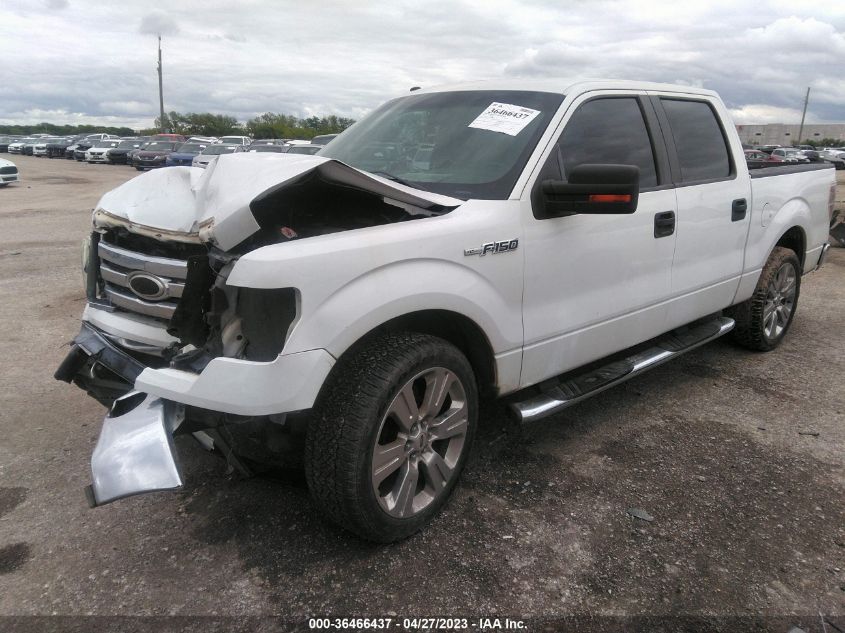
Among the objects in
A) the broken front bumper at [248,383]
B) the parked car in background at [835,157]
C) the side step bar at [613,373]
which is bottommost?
the side step bar at [613,373]

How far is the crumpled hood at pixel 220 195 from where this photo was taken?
2400 millimetres

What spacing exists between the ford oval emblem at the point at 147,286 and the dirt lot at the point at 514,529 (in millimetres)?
900

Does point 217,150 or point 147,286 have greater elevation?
point 217,150

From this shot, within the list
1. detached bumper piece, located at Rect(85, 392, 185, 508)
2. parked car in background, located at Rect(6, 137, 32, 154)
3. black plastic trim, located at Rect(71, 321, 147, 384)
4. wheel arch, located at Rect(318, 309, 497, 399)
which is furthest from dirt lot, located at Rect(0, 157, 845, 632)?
parked car in background, located at Rect(6, 137, 32, 154)

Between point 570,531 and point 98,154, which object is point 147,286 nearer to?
point 570,531

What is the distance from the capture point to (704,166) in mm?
4035

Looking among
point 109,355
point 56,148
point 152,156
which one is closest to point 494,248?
point 109,355

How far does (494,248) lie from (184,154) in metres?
25.4

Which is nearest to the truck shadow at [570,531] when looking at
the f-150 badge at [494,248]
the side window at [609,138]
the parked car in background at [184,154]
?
the f-150 badge at [494,248]

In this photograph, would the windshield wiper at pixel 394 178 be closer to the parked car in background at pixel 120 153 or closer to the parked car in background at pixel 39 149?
the parked car in background at pixel 120 153

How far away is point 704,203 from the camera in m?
3.89

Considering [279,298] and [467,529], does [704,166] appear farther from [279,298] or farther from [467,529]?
[279,298]

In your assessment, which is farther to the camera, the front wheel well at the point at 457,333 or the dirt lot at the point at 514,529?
the front wheel well at the point at 457,333

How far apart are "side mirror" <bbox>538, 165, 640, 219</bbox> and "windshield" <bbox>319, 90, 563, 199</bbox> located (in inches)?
10.1
